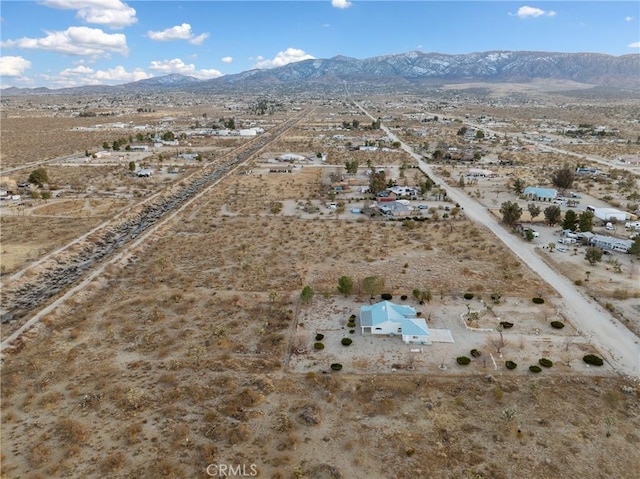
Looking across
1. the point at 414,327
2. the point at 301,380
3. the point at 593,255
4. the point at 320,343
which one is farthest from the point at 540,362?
the point at 593,255

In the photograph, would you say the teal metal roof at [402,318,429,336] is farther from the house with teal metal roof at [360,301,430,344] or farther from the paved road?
the paved road

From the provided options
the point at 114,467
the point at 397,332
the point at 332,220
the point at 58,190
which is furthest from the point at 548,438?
the point at 58,190

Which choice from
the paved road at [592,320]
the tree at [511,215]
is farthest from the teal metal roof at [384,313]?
the tree at [511,215]

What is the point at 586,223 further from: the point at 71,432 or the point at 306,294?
the point at 71,432

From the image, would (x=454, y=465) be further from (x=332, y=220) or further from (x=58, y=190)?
(x=58, y=190)

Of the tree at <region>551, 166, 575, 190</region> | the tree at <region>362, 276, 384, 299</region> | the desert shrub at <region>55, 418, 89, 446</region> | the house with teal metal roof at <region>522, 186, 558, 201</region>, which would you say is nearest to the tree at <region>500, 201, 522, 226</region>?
the house with teal metal roof at <region>522, 186, 558, 201</region>

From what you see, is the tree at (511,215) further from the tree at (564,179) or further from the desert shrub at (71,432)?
the desert shrub at (71,432)
